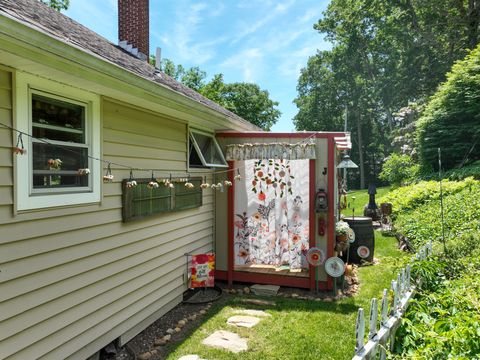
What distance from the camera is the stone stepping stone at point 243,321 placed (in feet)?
13.8

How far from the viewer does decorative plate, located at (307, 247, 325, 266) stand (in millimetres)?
5347

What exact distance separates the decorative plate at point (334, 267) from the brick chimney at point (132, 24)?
5094mm

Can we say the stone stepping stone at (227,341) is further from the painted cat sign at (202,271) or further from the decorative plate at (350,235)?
the decorative plate at (350,235)

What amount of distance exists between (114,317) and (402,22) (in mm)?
Result: 23976

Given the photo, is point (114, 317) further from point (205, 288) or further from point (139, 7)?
point (139, 7)

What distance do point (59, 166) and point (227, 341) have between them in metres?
2.52

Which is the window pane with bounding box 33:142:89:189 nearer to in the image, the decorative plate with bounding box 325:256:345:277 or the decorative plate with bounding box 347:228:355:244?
the decorative plate with bounding box 325:256:345:277

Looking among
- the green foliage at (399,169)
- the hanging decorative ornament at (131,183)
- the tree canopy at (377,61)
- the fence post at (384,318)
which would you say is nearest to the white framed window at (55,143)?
the hanging decorative ornament at (131,183)

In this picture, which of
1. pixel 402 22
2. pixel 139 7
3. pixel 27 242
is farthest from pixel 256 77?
pixel 27 242

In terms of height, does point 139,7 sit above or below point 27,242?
above

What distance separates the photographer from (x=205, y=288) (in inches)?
213

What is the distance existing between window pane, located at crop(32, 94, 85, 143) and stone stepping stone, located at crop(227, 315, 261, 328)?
9.10 feet

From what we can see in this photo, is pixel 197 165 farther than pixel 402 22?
No

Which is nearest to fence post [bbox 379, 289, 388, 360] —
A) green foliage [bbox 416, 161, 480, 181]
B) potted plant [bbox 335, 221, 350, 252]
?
potted plant [bbox 335, 221, 350, 252]
